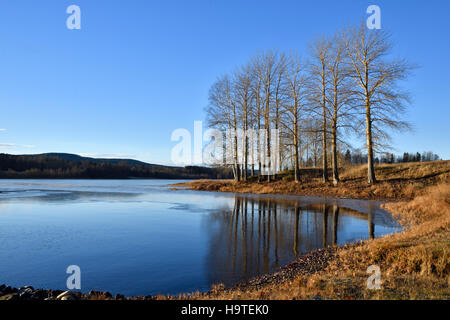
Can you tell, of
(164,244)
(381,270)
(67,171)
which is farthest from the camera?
(67,171)

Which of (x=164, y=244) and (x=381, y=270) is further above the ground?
(x=381, y=270)

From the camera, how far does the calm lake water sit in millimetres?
6602

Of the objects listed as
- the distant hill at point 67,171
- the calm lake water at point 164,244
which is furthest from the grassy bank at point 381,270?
the distant hill at point 67,171

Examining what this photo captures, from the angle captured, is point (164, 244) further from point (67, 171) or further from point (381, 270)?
point (67, 171)

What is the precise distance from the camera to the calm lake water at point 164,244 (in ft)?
21.7

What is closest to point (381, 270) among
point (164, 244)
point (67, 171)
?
point (164, 244)

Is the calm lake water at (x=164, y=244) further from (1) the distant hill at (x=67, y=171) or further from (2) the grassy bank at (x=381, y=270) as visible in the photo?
A: (1) the distant hill at (x=67, y=171)

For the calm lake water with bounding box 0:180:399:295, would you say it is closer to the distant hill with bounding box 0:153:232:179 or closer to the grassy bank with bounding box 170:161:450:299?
the grassy bank with bounding box 170:161:450:299

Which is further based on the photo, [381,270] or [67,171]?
[67,171]

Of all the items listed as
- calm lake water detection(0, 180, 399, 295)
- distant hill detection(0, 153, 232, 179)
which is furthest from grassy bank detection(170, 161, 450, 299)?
distant hill detection(0, 153, 232, 179)

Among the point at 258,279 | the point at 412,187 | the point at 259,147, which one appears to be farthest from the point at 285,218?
the point at 259,147

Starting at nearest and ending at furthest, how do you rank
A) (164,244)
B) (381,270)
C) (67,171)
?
(381,270)
(164,244)
(67,171)

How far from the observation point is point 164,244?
32.3 feet

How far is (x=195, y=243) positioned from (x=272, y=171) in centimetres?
2532
